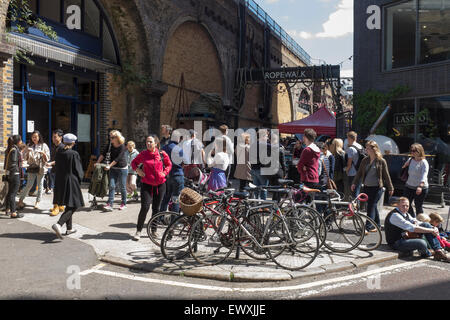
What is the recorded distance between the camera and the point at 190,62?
19.6 meters

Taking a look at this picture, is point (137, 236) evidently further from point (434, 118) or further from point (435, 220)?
point (434, 118)

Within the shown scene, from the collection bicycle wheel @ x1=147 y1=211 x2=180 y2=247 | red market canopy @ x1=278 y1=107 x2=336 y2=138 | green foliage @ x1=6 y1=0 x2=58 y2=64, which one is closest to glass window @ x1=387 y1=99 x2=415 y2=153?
red market canopy @ x1=278 y1=107 x2=336 y2=138

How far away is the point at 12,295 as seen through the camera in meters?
4.41

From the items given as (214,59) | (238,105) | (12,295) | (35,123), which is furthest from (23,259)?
(238,105)

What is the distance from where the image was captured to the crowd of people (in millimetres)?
7094

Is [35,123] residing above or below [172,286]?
above

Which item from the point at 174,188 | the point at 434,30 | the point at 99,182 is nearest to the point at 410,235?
the point at 174,188

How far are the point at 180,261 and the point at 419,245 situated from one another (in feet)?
12.3

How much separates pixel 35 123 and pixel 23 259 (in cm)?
712

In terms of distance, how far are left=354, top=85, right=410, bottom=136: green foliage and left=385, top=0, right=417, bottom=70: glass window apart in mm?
1128

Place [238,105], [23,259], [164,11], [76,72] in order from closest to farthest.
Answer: [23,259], [76,72], [164,11], [238,105]

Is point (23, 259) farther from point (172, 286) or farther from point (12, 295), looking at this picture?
point (172, 286)
